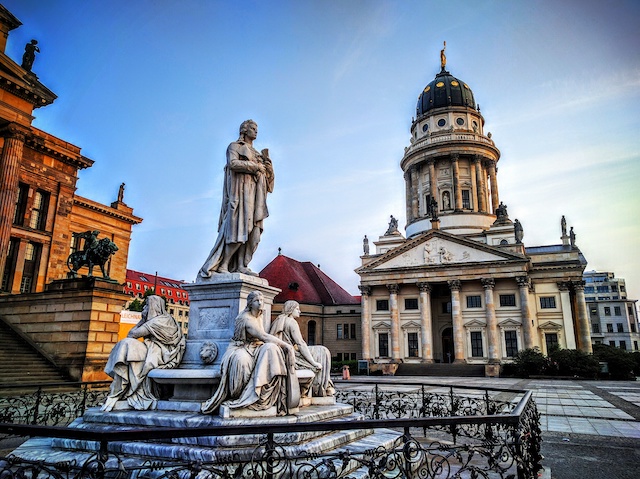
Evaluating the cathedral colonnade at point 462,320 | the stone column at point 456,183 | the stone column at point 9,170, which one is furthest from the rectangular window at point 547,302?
the stone column at point 9,170

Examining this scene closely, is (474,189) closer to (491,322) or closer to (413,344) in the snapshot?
(491,322)

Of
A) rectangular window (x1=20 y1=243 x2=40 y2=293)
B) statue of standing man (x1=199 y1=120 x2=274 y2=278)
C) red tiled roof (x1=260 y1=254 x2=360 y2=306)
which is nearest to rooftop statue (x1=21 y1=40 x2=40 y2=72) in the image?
rectangular window (x1=20 y1=243 x2=40 y2=293)

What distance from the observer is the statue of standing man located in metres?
6.90

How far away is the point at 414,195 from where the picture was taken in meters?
59.3

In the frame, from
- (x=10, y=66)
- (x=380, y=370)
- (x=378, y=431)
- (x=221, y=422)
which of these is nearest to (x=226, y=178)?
(x=221, y=422)

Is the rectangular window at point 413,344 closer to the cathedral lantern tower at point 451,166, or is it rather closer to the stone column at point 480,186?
the cathedral lantern tower at point 451,166

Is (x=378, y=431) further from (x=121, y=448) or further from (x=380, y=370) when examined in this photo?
(x=380, y=370)

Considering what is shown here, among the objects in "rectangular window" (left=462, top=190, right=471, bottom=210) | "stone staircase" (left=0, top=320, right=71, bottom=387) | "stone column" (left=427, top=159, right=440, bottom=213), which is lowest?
"stone staircase" (left=0, top=320, right=71, bottom=387)

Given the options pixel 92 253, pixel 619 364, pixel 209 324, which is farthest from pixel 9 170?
pixel 619 364

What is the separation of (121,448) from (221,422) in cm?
121

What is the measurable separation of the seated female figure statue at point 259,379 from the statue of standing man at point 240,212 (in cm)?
176

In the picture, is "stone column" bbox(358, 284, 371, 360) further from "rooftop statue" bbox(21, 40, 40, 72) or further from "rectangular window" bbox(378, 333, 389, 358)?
"rooftop statue" bbox(21, 40, 40, 72)

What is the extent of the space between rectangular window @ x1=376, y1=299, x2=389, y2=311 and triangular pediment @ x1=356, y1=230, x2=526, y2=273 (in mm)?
3810

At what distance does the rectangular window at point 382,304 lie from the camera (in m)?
49.8
